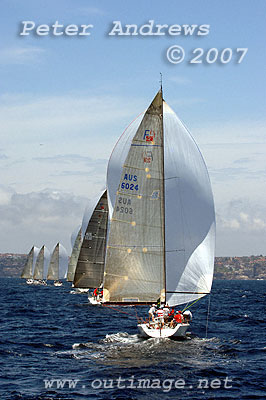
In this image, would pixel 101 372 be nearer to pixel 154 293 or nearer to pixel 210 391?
→ pixel 210 391

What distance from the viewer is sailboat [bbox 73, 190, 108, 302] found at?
5145cm

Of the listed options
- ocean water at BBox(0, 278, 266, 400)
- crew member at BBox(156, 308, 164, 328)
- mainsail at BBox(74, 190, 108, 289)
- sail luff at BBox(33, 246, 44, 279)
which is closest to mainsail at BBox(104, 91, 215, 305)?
crew member at BBox(156, 308, 164, 328)

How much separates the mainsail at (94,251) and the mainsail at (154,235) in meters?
23.3

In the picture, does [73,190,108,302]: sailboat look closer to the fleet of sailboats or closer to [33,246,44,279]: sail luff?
the fleet of sailboats

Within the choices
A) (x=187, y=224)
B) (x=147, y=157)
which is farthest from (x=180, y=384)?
(x=147, y=157)

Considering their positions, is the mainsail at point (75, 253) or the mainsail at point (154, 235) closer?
the mainsail at point (154, 235)

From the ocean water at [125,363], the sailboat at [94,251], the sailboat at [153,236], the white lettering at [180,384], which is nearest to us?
the ocean water at [125,363]

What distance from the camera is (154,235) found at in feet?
88.1

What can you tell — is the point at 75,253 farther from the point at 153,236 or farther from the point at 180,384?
the point at 180,384

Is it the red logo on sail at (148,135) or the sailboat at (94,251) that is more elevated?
the red logo on sail at (148,135)

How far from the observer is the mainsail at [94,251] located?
5147cm

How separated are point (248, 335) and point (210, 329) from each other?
267cm

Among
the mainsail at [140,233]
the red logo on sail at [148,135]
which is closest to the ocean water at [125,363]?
the mainsail at [140,233]

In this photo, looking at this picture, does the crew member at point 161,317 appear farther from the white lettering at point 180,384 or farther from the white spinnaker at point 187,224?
the white lettering at point 180,384
